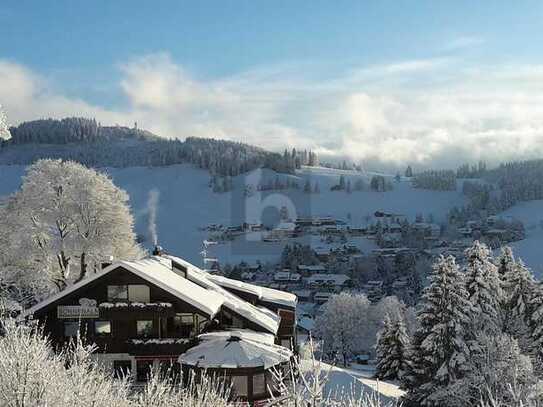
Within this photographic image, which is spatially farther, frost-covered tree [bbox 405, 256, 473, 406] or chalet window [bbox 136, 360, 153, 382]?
frost-covered tree [bbox 405, 256, 473, 406]

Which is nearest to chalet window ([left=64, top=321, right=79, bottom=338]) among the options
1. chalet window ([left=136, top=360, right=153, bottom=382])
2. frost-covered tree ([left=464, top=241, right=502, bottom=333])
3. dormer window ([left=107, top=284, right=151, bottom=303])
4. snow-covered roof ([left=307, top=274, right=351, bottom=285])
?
dormer window ([left=107, top=284, right=151, bottom=303])

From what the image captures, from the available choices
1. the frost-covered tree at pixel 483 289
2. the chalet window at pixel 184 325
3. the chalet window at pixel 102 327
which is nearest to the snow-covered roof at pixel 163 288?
the chalet window at pixel 184 325

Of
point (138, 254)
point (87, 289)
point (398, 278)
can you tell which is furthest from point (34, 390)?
point (398, 278)

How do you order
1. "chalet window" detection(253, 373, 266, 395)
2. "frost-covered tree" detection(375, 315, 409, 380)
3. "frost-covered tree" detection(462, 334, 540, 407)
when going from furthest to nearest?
"frost-covered tree" detection(375, 315, 409, 380) < "frost-covered tree" detection(462, 334, 540, 407) < "chalet window" detection(253, 373, 266, 395)

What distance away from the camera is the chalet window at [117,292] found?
2881 centimetres

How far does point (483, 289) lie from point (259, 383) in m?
16.0

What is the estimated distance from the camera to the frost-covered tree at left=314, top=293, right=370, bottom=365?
88.2 metres

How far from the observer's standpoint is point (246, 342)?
2606 cm

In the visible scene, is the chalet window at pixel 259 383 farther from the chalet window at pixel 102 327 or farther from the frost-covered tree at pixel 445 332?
the frost-covered tree at pixel 445 332

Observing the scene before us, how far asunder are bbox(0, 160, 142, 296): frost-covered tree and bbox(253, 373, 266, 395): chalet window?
1551 centimetres

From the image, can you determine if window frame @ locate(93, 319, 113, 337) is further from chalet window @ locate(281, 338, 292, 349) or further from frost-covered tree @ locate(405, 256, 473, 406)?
frost-covered tree @ locate(405, 256, 473, 406)

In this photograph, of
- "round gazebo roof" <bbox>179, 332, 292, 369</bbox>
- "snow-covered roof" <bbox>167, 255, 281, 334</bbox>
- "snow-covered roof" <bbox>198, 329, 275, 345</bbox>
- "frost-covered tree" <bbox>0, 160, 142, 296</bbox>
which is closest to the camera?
"round gazebo roof" <bbox>179, 332, 292, 369</bbox>

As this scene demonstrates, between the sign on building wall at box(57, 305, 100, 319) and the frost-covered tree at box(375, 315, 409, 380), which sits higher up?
the sign on building wall at box(57, 305, 100, 319)

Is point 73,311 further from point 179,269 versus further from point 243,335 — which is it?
point 243,335
